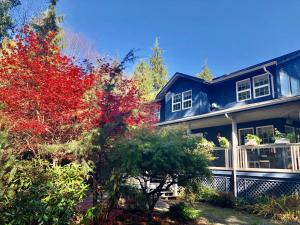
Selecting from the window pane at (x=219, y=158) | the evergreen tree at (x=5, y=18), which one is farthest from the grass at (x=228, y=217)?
the evergreen tree at (x=5, y=18)

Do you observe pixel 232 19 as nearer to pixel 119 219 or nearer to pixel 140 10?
pixel 140 10

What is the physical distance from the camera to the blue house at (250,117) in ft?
33.7

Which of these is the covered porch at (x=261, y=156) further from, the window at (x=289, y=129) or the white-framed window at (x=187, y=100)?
the white-framed window at (x=187, y=100)

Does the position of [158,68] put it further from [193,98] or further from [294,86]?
[294,86]

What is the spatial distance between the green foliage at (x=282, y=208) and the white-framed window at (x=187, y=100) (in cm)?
916

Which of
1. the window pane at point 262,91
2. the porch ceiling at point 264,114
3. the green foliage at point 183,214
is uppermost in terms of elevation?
the window pane at point 262,91

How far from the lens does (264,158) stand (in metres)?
11.3

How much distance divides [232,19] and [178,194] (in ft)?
43.8

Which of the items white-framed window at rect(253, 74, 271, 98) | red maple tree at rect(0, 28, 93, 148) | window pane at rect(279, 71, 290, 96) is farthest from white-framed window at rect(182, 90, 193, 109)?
red maple tree at rect(0, 28, 93, 148)

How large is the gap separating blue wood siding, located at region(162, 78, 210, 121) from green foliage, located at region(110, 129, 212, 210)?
9.58m

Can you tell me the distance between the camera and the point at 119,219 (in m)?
6.77

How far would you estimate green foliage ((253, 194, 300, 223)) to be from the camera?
8.15m

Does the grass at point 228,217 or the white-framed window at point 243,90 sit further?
the white-framed window at point 243,90

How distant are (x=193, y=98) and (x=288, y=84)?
594cm
